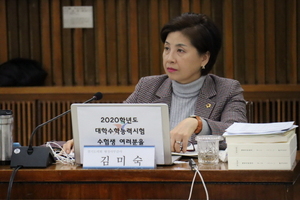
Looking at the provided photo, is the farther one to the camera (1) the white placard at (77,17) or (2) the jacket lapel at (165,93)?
(1) the white placard at (77,17)

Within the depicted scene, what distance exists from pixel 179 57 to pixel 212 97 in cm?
31

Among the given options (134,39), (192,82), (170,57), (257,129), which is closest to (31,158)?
(257,129)

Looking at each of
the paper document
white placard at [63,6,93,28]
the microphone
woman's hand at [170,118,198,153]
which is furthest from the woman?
white placard at [63,6,93,28]

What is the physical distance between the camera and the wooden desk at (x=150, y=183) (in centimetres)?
200

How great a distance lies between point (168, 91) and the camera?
323cm

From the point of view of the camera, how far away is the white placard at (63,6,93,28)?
5.27 meters

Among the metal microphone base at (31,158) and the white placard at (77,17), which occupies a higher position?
the white placard at (77,17)

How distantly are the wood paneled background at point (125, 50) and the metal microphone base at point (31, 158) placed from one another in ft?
9.84

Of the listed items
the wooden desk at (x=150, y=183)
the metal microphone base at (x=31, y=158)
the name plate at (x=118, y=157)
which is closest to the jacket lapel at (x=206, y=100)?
the wooden desk at (x=150, y=183)

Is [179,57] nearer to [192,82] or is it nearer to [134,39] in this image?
[192,82]

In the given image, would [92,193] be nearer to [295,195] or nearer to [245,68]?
[295,195]

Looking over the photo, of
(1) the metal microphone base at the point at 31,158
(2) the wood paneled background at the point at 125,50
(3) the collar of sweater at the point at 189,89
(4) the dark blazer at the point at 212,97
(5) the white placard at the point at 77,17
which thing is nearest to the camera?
(1) the metal microphone base at the point at 31,158

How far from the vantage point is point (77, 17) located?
5277mm

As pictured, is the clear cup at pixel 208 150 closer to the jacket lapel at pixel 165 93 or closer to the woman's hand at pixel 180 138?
the woman's hand at pixel 180 138
